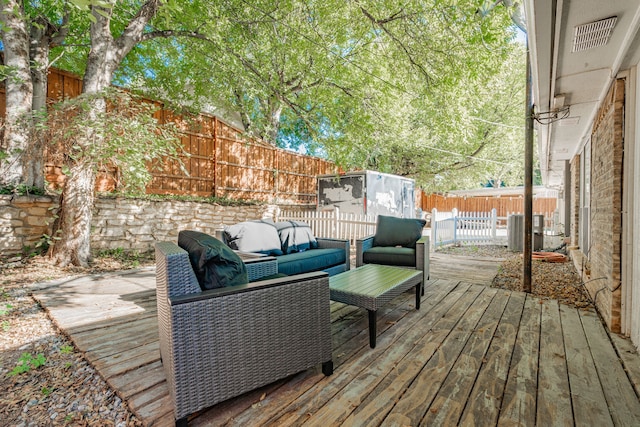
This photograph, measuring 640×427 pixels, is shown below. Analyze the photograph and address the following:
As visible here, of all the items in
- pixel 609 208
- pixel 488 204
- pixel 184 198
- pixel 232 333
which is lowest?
pixel 232 333

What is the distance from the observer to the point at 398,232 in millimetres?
4273

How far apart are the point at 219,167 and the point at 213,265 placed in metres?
6.91

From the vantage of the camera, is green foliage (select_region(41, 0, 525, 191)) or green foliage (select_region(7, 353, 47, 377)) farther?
green foliage (select_region(41, 0, 525, 191))

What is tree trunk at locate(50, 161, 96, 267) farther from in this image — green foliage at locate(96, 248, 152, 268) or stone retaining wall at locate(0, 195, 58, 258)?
green foliage at locate(96, 248, 152, 268)

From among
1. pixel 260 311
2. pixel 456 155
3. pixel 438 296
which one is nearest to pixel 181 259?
pixel 260 311

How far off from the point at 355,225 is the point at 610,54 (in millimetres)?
5167

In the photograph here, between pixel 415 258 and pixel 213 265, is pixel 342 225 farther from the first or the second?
pixel 213 265

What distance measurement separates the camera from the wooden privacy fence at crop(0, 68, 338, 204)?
225 inches

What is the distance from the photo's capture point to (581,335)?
2.50 meters

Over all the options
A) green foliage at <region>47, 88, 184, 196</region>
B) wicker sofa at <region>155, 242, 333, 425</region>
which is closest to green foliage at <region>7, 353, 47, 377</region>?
wicker sofa at <region>155, 242, 333, 425</region>

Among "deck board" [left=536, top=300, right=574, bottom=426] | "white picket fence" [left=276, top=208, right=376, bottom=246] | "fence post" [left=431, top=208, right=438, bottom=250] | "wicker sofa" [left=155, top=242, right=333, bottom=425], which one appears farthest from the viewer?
"fence post" [left=431, top=208, right=438, bottom=250]

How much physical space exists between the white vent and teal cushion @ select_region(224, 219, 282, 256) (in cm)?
327

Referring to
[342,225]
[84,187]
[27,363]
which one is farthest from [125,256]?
[342,225]

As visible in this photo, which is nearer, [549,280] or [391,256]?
[391,256]
